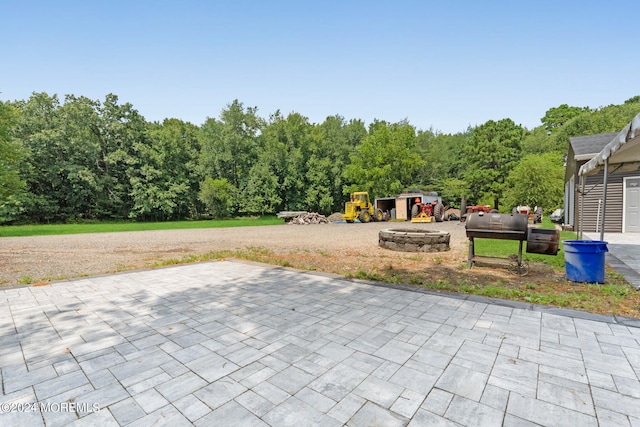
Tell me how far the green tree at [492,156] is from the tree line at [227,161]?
106 mm

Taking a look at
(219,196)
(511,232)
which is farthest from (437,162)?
(511,232)

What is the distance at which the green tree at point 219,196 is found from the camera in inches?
1167

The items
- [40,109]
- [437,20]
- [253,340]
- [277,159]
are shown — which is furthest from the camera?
[277,159]

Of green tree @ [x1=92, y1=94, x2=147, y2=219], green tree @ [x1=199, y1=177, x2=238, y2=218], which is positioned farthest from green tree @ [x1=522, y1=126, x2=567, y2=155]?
green tree @ [x1=92, y1=94, x2=147, y2=219]

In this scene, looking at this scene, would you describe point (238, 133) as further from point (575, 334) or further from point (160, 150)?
point (575, 334)

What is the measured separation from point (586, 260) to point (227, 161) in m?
33.9

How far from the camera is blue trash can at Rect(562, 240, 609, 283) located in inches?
191

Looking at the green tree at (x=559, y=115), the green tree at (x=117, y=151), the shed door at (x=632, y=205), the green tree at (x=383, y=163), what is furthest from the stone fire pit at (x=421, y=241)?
the green tree at (x=559, y=115)

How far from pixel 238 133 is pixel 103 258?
30.0 metres

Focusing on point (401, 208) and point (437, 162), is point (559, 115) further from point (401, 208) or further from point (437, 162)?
point (401, 208)

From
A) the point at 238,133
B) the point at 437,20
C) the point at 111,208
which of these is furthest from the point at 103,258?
the point at 238,133

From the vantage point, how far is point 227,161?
113 feet

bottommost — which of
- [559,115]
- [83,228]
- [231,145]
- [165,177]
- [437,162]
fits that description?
[83,228]

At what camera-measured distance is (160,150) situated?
31.4 meters
